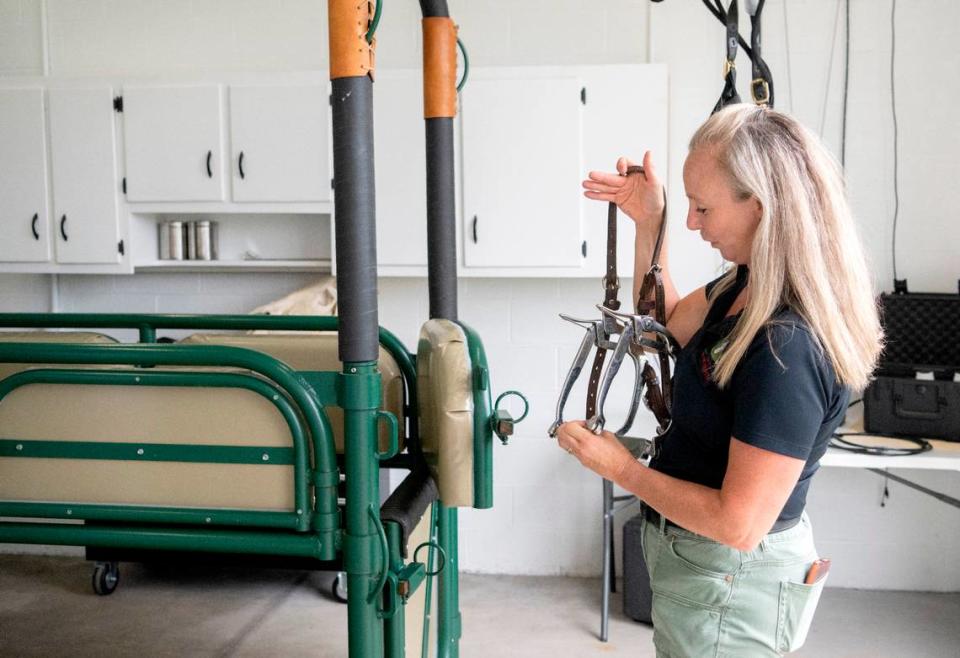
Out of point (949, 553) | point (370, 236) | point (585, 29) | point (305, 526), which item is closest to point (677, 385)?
point (370, 236)

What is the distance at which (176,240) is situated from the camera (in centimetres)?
406

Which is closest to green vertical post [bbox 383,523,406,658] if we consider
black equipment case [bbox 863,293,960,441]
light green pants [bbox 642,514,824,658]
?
light green pants [bbox 642,514,824,658]

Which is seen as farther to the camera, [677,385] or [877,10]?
[877,10]

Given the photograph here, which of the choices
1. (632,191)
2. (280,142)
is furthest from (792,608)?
(280,142)

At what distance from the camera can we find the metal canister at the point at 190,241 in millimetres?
4074

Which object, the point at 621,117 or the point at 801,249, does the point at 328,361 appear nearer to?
the point at 801,249

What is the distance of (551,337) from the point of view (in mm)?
4059

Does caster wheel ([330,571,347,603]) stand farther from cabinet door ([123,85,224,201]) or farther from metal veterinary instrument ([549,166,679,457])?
metal veterinary instrument ([549,166,679,457])

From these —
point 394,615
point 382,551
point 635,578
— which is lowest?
point 635,578

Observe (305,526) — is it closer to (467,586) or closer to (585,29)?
(467,586)

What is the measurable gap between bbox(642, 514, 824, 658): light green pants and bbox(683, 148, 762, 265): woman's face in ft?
1.57

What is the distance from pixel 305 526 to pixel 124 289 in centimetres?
311

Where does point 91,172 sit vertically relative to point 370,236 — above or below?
above

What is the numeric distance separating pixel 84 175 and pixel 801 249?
11.1 feet
